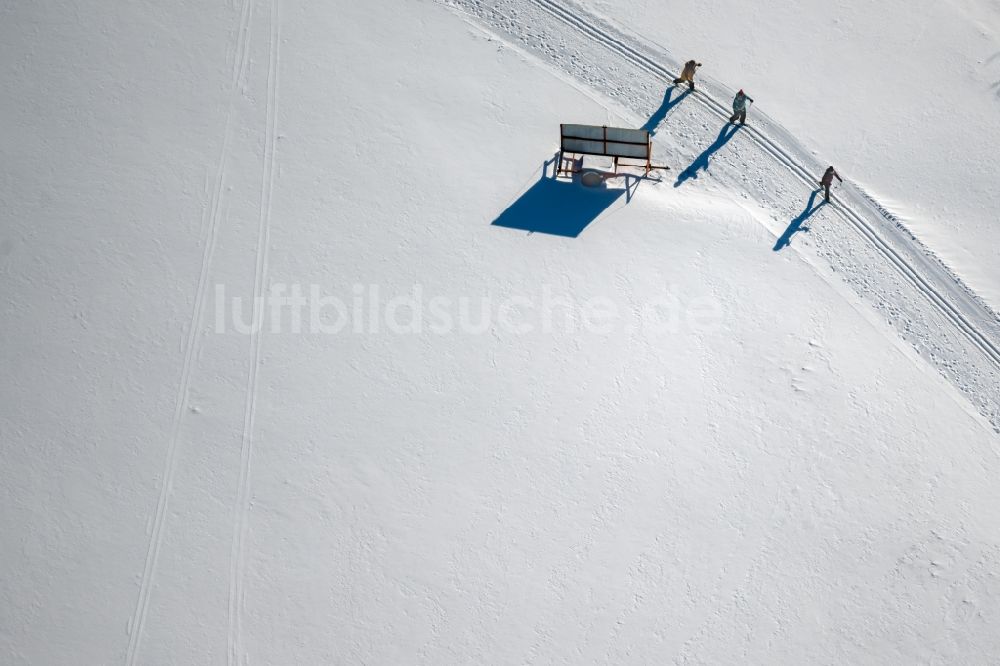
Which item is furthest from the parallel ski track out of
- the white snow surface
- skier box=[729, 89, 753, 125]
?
the white snow surface

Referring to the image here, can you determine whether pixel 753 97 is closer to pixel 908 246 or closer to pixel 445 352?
pixel 908 246

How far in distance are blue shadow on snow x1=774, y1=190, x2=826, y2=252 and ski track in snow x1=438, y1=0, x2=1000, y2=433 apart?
96 millimetres

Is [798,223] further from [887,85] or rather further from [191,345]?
[191,345]

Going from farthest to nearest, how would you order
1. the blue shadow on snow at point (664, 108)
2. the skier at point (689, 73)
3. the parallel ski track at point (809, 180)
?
the skier at point (689, 73) → the blue shadow on snow at point (664, 108) → the parallel ski track at point (809, 180)

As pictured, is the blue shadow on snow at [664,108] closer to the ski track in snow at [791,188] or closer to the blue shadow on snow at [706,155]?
the ski track in snow at [791,188]

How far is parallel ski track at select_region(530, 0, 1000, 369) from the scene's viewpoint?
15.8 meters

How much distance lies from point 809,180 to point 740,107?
1.96 m

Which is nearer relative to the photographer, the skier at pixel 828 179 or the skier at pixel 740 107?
the skier at pixel 828 179

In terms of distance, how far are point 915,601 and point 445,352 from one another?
871cm

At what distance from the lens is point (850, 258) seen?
16.1 metres

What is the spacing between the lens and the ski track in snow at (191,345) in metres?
13.0

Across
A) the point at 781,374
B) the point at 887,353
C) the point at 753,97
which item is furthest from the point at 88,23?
the point at 887,353

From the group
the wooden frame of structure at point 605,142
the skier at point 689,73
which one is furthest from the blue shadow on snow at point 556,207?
the skier at point 689,73

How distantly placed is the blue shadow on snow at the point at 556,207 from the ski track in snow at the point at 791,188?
1846mm
